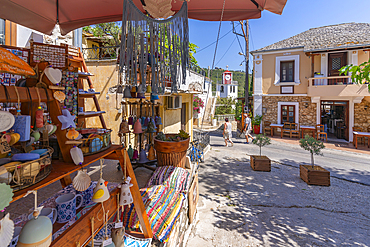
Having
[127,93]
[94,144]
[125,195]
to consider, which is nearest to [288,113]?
[127,93]

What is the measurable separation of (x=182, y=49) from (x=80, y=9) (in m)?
1.50

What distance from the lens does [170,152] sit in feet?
10.8

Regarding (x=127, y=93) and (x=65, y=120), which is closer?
(x=65, y=120)

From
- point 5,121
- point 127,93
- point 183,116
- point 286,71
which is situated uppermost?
point 286,71

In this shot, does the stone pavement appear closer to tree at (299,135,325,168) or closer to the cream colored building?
tree at (299,135,325,168)

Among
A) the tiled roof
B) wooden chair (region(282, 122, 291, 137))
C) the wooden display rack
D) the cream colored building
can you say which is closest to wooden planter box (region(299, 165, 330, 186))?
the wooden display rack

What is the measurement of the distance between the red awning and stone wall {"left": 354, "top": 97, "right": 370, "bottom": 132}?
1403 cm

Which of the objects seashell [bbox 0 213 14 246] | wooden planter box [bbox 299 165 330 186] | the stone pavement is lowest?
the stone pavement

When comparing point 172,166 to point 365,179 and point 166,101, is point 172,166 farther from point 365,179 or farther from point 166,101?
point 365,179

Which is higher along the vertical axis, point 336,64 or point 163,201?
point 336,64

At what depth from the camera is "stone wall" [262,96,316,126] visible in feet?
43.0

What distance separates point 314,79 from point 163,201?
45.8 feet

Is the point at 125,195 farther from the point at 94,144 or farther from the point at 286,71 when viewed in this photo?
the point at 286,71

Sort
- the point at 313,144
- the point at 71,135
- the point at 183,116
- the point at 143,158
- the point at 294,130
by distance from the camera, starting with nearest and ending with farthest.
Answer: the point at 71,135 → the point at 143,158 → the point at 313,144 → the point at 183,116 → the point at 294,130
